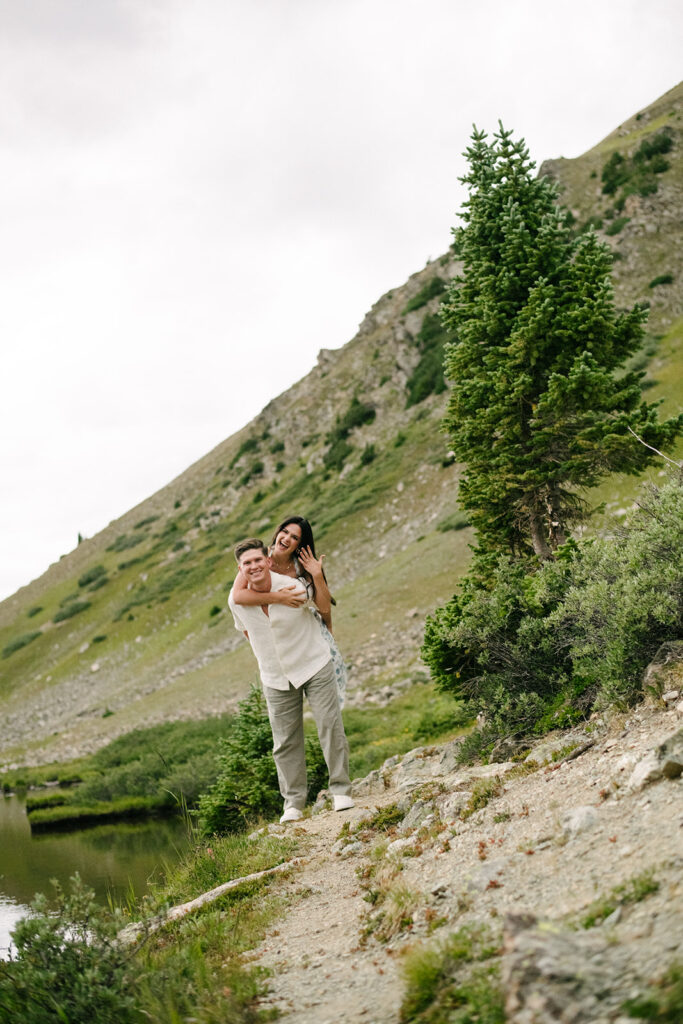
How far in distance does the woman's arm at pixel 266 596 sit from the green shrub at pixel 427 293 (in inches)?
2379

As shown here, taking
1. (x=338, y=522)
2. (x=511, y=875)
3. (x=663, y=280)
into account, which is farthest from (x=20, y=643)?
(x=511, y=875)

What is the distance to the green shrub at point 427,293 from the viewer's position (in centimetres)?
6550

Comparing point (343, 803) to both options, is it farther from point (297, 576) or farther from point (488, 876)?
point (488, 876)

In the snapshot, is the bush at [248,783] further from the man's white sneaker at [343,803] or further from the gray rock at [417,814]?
the gray rock at [417,814]

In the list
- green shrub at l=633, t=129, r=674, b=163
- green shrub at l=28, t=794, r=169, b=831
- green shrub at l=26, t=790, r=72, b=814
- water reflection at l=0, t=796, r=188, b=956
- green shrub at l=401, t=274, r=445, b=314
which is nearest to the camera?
water reflection at l=0, t=796, r=188, b=956

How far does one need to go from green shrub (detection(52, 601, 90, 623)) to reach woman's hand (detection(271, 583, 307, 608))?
241 feet

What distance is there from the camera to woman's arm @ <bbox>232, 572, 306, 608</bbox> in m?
8.57

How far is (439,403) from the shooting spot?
5553cm

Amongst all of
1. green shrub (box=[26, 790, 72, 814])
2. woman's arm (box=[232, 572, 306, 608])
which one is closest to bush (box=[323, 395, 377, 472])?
green shrub (box=[26, 790, 72, 814])

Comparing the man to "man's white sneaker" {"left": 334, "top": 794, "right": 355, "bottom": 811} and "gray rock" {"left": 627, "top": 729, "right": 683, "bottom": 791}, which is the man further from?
"gray rock" {"left": 627, "top": 729, "right": 683, "bottom": 791}

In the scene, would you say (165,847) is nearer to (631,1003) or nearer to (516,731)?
(516,731)

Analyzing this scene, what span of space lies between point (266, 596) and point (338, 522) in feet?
134

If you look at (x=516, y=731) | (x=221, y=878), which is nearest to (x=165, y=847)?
(x=221, y=878)

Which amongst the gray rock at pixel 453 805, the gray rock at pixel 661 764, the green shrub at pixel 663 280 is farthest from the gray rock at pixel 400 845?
the green shrub at pixel 663 280
